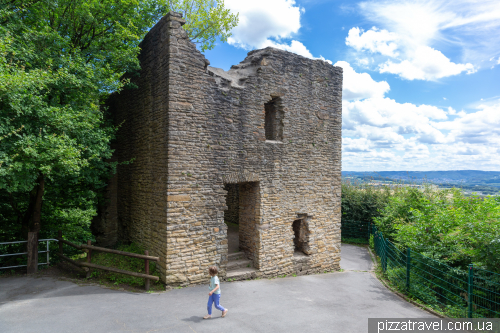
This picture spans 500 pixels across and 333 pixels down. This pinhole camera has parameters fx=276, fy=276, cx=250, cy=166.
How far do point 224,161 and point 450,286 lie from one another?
6.83 metres

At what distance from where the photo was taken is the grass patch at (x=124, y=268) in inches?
290

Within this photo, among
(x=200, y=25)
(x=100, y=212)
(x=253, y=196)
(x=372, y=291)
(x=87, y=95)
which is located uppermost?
(x=200, y=25)

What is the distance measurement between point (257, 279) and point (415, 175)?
1469 centimetres

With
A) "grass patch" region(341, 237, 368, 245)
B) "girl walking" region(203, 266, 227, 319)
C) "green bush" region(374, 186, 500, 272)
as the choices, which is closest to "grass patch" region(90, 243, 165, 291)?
"girl walking" region(203, 266, 227, 319)

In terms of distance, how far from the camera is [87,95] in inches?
317

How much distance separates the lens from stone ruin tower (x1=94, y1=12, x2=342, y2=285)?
24.2ft

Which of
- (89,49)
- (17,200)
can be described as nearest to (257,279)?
(17,200)

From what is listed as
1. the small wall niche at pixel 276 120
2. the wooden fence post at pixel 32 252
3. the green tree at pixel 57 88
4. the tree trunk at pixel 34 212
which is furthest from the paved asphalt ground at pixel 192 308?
the small wall niche at pixel 276 120

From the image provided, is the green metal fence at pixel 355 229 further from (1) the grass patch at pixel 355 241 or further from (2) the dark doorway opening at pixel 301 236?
(2) the dark doorway opening at pixel 301 236

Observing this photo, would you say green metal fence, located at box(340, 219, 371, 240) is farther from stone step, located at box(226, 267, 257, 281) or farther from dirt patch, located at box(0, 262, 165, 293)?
dirt patch, located at box(0, 262, 165, 293)

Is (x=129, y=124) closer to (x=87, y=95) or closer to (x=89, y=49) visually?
(x=87, y=95)

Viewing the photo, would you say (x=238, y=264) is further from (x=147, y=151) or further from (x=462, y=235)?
(x=462, y=235)

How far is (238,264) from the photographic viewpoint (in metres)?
8.83

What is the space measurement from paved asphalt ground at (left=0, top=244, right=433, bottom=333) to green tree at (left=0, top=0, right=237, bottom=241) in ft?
8.32
